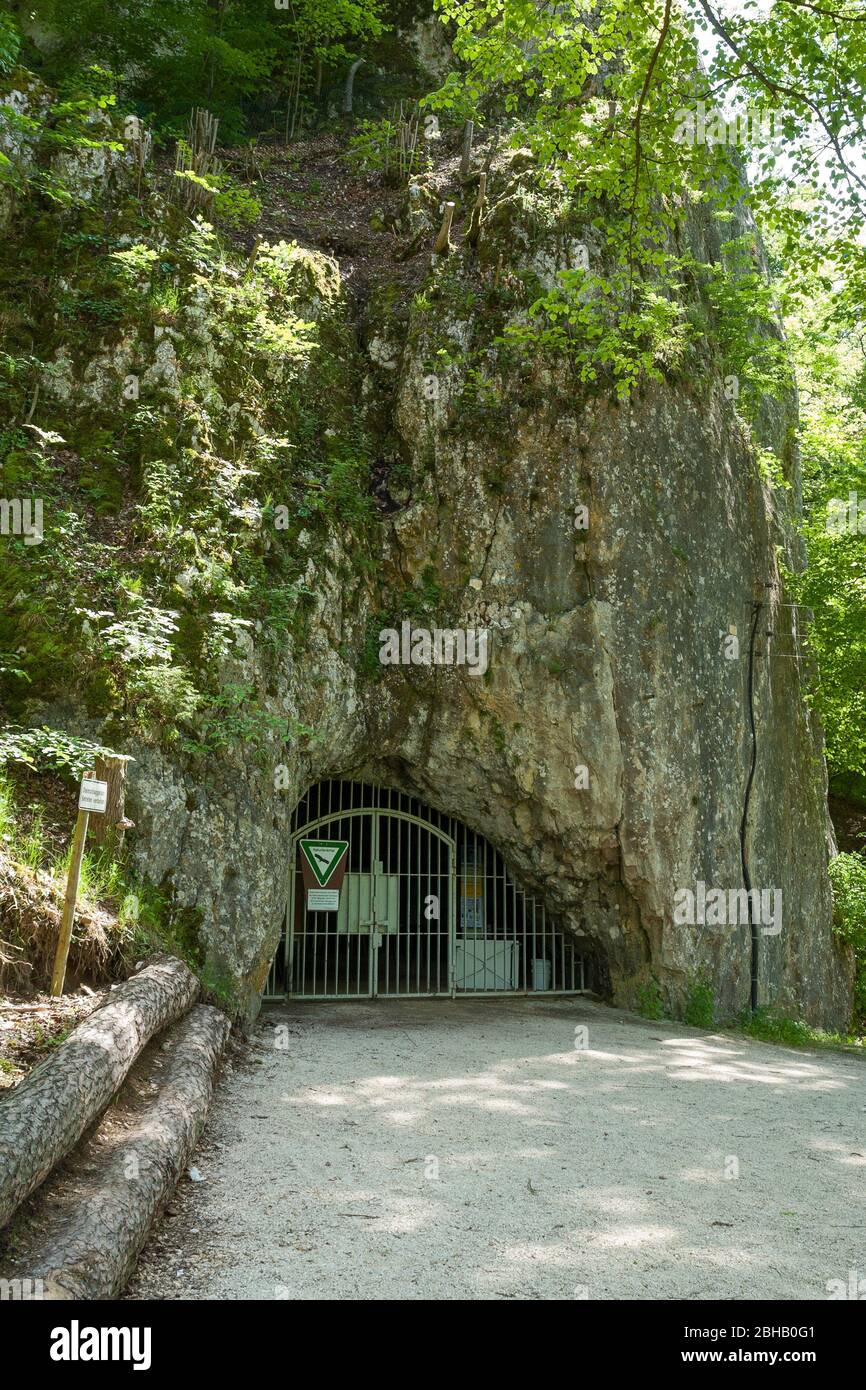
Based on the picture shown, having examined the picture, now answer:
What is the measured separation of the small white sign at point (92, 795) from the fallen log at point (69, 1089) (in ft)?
3.67

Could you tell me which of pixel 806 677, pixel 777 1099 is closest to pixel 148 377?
pixel 777 1099

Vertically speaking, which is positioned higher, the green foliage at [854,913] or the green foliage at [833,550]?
the green foliage at [833,550]

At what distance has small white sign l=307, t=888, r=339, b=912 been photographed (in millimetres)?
10664

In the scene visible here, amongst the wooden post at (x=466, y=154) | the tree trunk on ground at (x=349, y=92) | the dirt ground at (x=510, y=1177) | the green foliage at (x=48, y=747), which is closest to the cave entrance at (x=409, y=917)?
the dirt ground at (x=510, y=1177)

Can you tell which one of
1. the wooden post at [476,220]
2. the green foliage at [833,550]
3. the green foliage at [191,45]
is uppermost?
the green foliage at [191,45]

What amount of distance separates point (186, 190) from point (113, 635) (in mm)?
6364

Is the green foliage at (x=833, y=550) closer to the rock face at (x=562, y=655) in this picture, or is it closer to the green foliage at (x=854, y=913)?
the green foliage at (x=854, y=913)

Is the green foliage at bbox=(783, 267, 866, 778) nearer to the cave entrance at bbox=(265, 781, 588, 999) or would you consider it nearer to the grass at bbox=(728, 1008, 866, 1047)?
the grass at bbox=(728, 1008, 866, 1047)

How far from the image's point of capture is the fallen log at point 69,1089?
3.45 metres

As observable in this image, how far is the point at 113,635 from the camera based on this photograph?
7770 millimetres

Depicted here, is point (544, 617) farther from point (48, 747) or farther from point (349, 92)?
point (349, 92)

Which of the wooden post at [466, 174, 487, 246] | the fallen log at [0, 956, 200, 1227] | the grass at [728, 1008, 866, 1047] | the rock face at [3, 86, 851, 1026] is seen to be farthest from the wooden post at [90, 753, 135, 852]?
the wooden post at [466, 174, 487, 246]

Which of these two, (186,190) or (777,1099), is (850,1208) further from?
(186,190)

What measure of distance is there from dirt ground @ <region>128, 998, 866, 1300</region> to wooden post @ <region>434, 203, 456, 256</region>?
30.6ft
